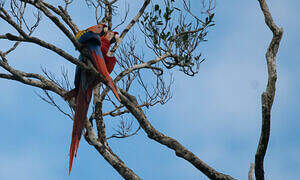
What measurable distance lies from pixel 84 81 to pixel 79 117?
0.42 metres

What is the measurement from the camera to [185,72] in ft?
18.7

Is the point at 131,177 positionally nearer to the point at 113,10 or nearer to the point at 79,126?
the point at 79,126

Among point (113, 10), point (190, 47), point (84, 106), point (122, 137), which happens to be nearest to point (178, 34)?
point (190, 47)

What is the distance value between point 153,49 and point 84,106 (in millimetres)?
2015

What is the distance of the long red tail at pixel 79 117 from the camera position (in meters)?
3.74

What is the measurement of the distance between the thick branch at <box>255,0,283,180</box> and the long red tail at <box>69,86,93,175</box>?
5.95 feet

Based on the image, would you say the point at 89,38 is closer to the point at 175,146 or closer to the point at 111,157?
the point at 111,157

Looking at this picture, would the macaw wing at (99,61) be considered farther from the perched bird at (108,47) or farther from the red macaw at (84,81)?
the perched bird at (108,47)

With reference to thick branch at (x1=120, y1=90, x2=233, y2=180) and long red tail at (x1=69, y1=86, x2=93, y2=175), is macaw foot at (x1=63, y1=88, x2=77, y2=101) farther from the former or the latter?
thick branch at (x1=120, y1=90, x2=233, y2=180)

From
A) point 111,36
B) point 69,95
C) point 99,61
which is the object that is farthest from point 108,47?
point 69,95

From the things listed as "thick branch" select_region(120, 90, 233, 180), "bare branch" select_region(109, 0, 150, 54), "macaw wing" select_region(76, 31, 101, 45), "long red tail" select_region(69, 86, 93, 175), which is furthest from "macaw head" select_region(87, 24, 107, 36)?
"thick branch" select_region(120, 90, 233, 180)

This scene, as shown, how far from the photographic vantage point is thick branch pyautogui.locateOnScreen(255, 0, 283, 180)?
9.38 feet

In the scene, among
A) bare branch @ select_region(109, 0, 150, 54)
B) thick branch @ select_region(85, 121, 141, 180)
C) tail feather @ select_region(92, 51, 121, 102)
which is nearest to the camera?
thick branch @ select_region(85, 121, 141, 180)

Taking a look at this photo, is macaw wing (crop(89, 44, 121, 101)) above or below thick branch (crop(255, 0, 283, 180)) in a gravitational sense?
above
